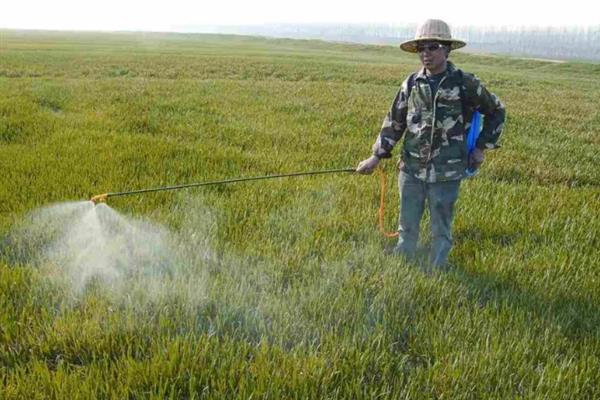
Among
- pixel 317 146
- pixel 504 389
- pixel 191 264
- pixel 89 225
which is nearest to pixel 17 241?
pixel 89 225

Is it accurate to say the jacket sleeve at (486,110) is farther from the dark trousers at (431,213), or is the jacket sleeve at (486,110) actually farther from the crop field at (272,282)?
the crop field at (272,282)

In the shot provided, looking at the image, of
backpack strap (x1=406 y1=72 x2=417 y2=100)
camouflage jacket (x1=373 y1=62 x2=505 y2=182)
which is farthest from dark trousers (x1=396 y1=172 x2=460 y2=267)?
backpack strap (x1=406 y1=72 x2=417 y2=100)

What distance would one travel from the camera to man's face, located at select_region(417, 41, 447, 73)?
3.77 metres

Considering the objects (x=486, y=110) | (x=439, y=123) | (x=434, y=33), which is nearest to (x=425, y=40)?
(x=434, y=33)

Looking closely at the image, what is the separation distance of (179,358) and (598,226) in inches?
176

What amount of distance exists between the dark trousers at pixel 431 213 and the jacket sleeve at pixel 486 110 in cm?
39

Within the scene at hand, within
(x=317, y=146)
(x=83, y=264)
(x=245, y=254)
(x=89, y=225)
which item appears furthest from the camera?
(x=317, y=146)

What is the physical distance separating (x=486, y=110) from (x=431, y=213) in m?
0.92

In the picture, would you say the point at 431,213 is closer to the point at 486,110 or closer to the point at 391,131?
the point at 391,131

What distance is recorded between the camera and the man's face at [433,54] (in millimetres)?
3773

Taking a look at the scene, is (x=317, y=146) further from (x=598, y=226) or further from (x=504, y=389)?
(x=504, y=389)

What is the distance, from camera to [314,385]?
2.61m

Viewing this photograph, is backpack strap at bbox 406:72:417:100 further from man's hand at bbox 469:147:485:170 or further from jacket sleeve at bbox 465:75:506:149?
man's hand at bbox 469:147:485:170

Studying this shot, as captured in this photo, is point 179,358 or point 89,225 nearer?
point 179,358
